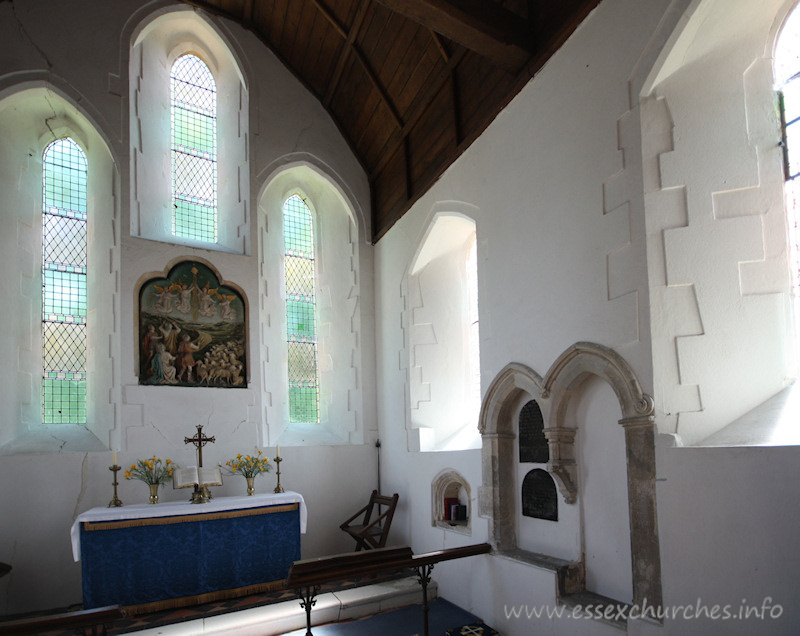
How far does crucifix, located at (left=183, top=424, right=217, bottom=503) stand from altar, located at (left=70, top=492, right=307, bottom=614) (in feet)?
0.46

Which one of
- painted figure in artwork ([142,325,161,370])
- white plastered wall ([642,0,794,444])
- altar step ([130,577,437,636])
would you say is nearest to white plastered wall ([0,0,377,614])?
painted figure in artwork ([142,325,161,370])

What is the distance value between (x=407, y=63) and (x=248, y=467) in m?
4.90

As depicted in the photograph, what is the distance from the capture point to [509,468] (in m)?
5.57

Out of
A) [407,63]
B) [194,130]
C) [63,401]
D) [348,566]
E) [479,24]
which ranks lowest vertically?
[348,566]

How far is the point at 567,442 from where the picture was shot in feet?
15.5

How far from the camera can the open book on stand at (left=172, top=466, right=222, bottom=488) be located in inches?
245

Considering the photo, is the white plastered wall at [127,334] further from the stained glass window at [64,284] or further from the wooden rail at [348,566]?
the wooden rail at [348,566]

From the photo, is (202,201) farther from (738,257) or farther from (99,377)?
(738,257)

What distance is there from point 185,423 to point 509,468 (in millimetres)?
3754

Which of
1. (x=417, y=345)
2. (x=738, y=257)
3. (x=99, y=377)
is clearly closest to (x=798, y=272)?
(x=738, y=257)

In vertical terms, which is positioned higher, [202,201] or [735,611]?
[202,201]

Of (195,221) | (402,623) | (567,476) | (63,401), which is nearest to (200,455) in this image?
(63,401)

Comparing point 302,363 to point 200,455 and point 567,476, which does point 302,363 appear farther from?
point 567,476

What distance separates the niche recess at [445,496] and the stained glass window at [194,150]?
4.20 metres
